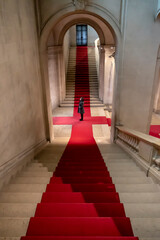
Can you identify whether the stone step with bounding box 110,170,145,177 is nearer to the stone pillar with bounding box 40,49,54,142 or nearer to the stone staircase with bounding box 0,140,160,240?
the stone staircase with bounding box 0,140,160,240

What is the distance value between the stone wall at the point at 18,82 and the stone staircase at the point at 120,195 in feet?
1.81

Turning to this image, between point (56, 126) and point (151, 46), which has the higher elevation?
point (151, 46)

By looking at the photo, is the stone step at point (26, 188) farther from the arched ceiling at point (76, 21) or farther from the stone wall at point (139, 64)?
the arched ceiling at point (76, 21)

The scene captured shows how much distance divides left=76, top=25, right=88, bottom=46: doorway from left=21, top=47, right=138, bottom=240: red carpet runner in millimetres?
19316

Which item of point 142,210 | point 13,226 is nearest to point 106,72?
point 142,210

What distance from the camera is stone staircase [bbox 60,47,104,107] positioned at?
1309cm

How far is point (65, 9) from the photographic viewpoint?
5.62 metres

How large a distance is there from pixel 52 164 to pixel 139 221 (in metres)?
2.79

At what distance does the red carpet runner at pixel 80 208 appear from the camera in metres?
2.36

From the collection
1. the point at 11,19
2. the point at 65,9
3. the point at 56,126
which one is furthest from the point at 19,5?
the point at 56,126

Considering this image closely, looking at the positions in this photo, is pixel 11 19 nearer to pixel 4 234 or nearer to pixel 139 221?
pixel 4 234

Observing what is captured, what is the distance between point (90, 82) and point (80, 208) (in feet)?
42.4

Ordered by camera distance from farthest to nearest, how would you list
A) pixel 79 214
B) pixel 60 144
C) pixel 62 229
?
pixel 60 144, pixel 79 214, pixel 62 229

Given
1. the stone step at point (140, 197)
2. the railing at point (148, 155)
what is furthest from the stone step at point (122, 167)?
the stone step at point (140, 197)
